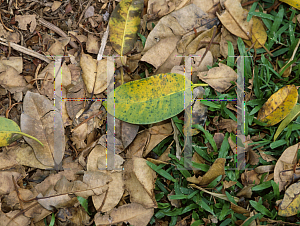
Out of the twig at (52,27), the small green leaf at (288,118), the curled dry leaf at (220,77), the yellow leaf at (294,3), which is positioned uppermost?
the yellow leaf at (294,3)

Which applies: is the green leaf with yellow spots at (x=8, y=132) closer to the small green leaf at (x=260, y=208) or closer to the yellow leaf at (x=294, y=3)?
the small green leaf at (x=260, y=208)

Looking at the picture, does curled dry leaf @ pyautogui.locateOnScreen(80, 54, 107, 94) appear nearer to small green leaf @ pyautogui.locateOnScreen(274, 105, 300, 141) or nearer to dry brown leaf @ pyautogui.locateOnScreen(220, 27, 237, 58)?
dry brown leaf @ pyautogui.locateOnScreen(220, 27, 237, 58)

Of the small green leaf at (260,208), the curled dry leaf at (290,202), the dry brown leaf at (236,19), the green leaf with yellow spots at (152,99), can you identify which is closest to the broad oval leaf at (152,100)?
the green leaf with yellow spots at (152,99)

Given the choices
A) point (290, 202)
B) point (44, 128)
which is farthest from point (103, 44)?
point (290, 202)

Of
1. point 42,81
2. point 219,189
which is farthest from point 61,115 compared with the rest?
point 219,189

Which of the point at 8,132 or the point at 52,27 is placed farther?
the point at 52,27

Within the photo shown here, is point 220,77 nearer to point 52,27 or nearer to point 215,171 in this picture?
point 215,171
